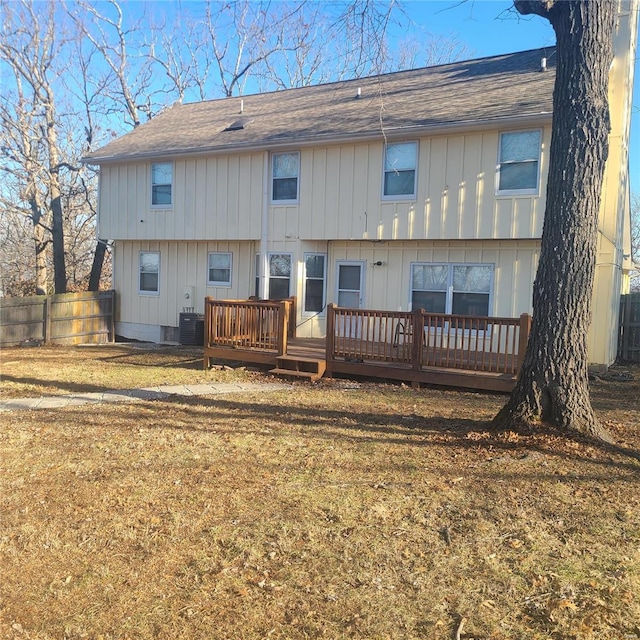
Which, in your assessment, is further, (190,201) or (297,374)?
(190,201)

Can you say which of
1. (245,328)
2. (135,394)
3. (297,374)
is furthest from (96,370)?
(297,374)

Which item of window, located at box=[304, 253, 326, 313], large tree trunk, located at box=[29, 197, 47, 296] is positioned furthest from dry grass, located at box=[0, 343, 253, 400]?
large tree trunk, located at box=[29, 197, 47, 296]

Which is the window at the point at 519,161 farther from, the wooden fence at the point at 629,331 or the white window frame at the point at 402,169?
the wooden fence at the point at 629,331

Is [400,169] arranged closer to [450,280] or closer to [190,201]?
[450,280]

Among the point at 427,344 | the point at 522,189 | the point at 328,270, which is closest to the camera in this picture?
the point at 427,344

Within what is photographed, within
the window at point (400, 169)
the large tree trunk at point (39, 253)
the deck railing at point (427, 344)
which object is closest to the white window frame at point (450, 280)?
the window at point (400, 169)

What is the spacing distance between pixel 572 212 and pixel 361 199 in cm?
711

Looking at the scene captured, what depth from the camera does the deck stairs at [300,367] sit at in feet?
31.0

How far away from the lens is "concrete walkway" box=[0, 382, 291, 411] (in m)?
7.38

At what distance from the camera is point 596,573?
10.5ft

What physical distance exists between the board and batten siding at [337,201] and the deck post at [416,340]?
10.8 feet

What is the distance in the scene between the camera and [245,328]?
1029 centimetres

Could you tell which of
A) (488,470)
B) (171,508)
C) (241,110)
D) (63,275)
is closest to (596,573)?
(488,470)

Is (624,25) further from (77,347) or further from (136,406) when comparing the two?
(77,347)
